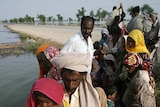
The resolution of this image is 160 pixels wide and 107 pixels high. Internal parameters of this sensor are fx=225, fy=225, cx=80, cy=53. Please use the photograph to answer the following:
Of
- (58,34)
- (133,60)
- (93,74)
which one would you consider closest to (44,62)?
(133,60)

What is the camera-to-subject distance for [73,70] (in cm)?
163

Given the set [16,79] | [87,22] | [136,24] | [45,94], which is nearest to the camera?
[45,94]

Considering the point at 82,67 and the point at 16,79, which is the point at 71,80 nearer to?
the point at 82,67

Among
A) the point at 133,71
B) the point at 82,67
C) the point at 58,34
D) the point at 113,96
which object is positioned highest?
the point at 82,67

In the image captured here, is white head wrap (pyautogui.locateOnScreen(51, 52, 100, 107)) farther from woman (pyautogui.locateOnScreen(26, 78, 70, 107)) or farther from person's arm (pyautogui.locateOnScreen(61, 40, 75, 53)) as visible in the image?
person's arm (pyautogui.locateOnScreen(61, 40, 75, 53))

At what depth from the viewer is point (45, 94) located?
1.41 m

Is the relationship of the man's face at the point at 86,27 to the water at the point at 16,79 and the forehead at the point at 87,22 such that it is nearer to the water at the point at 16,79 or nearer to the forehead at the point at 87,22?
the forehead at the point at 87,22

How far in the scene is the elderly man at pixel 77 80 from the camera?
1.62 meters

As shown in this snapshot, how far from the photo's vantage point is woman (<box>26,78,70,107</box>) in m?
1.41

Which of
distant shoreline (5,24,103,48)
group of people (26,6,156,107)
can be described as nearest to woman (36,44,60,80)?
group of people (26,6,156,107)

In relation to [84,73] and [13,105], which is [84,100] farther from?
[13,105]

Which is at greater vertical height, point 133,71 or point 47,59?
point 47,59

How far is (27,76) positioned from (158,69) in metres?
5.70

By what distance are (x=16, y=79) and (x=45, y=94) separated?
7.95 m
